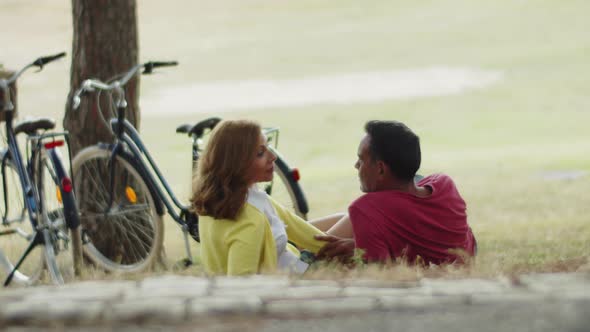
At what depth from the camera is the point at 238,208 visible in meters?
4.27

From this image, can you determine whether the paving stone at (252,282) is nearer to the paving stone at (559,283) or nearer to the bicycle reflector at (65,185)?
the paving stone at (559,283)

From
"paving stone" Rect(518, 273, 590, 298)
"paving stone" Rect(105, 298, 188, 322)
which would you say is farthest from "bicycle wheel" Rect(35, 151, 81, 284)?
"paving stone" Rect(518, 273, 590, 298)

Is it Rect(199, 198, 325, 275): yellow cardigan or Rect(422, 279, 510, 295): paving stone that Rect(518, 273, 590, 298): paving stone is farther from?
Rect(199, 198, 325, 275): yellow cardigan

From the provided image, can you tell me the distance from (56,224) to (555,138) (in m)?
14.1

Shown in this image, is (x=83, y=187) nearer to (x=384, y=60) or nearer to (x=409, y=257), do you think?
(x=409, y=257)

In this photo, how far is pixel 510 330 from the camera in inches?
110

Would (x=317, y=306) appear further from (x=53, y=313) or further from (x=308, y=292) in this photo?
(x=53, y=313)

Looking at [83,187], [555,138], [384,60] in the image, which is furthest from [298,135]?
[83,187]

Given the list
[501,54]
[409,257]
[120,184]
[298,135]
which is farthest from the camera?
[501,54]

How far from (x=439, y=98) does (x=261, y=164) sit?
1871cm

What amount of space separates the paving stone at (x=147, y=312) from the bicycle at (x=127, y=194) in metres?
2.60

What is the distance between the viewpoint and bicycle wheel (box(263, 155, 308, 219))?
6039 mm

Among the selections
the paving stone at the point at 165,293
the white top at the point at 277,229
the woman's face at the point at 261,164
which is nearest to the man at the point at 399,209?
the white top at the point at 277,229

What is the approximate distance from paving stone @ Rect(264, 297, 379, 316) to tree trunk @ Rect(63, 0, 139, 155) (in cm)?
389
